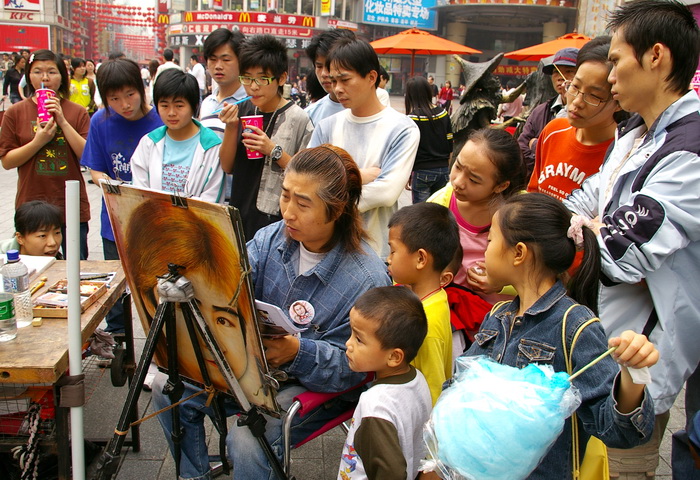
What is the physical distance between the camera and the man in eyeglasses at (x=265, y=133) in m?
3.18

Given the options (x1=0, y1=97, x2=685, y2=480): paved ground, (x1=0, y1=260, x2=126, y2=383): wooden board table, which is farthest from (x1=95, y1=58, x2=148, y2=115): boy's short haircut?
(x1=0, y1=97, x2=685, y2=480): paved ground

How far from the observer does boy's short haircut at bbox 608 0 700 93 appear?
1.80 metres

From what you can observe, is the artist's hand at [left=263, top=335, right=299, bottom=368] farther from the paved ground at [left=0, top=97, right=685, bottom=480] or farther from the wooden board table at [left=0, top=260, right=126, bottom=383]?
the paved ground at [left=0, top=97, right=685, bottom=480]

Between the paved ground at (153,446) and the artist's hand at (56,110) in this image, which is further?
the artist's hand at (56,110)

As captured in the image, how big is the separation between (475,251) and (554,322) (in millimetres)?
768

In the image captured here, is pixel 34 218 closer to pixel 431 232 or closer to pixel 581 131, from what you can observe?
pixel 431 232

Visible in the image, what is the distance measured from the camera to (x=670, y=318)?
1842 mm

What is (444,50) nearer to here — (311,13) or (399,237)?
(399,237)

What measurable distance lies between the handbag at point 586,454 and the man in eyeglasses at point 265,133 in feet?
6.42

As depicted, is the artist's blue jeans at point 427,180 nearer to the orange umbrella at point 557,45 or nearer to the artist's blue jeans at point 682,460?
the orange umbrella at point 557,45

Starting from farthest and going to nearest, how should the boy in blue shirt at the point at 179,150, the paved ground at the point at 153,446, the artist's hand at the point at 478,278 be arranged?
1. the boy in blue shirt at the point at 179,150
2. the paved ground at the point at 153,446
3. the artist's hand at the point at 478,278

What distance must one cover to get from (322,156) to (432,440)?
3.40 ft

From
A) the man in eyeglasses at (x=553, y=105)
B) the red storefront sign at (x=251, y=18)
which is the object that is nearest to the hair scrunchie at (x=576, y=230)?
the man in eyeglasses at (x=553, y=105)

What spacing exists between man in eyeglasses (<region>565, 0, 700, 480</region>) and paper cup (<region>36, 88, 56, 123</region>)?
2969 mm
